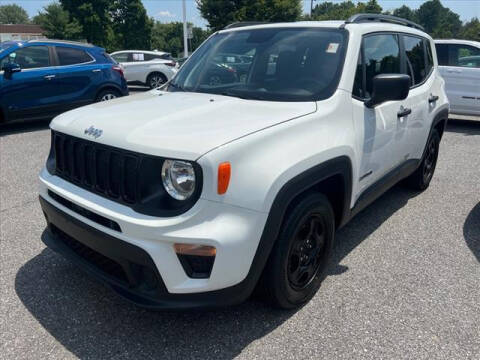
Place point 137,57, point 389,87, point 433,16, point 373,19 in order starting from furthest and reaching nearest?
point 433,16
point 137,57
point 373,19
point 389,87

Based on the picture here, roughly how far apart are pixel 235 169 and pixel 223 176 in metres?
0.08

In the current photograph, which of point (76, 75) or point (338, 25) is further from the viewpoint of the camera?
point (76, 75)

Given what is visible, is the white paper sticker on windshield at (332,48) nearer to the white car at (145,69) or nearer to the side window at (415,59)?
the side window at (415,59)

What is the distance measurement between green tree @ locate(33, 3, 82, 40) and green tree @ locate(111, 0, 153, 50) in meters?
9.17

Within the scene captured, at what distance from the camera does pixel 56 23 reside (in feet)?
126

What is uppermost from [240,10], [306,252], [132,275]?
[240,10]

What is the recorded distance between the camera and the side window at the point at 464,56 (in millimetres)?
8633

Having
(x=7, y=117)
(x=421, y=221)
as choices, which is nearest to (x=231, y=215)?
(x=421, y=221)

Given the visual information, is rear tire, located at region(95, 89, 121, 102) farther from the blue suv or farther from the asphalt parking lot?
the asphalt parking lot

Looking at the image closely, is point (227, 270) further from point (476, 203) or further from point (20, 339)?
point (476, 203)

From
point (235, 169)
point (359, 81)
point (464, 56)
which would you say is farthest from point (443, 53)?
point (235, 169)

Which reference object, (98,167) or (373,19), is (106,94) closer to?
(373,19)

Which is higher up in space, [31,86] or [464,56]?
[464,56]

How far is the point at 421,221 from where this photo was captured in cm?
417
